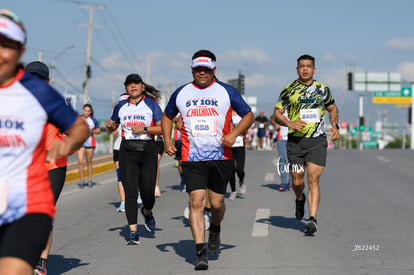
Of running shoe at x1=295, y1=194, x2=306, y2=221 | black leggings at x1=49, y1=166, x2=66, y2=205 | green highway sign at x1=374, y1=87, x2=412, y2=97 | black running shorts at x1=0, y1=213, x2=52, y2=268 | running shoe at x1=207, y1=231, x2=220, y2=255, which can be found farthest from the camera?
green highway sign at x1=374, y1=87, x2=412, y2=97

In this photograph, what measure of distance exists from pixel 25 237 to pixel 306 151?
19.4 feet

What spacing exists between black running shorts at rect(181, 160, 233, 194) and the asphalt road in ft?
2.43

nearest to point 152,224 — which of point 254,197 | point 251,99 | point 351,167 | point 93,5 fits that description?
point 254,197

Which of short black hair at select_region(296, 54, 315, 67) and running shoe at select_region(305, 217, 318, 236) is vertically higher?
short black hair at select_region(296, 54, 315, 67)

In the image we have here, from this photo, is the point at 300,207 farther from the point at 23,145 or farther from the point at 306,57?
the point at 23,145

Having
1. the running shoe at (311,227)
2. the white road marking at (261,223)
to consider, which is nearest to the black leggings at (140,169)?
the white road marking at (261,223)

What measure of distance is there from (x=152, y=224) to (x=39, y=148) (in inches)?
217

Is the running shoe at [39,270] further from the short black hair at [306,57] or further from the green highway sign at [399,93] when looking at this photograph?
the green highway sign at [399,93]

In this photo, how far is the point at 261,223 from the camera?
9961 mm

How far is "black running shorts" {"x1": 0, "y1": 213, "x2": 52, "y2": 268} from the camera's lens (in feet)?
11.8

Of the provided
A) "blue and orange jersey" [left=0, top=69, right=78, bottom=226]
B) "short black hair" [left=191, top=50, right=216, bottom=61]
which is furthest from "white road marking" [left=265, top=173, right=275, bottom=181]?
"blue and orange jersey" [left=0, top=69, right=78, bottom=226]

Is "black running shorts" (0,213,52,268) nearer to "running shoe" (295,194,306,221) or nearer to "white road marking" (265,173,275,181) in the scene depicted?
"running shoe" (295,194,306,221)

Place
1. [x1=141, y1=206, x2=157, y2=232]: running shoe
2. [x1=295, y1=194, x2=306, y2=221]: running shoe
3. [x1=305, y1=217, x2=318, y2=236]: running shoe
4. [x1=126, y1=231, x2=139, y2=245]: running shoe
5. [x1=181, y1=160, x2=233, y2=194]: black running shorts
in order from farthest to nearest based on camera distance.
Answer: [x1=295, y1=194, x2=306, y2=221]: running shoe < [x1=141, y1=206, x2=157, y2=232]: running shoe < [x1=305, y1=217, x2=318, y2=236]: running shoe < [x1=126, y1=231, x2=139, y2=245]: running shoe < [x1=181, y1=160, x2=233, y2=194]: black running shorts

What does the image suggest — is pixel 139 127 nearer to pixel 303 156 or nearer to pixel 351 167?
pixel 303 156
